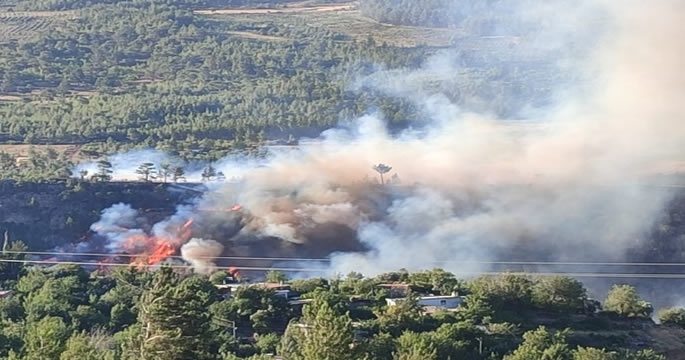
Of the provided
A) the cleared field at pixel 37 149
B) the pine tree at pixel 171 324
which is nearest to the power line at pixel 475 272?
the cleared field at pixel 37 149

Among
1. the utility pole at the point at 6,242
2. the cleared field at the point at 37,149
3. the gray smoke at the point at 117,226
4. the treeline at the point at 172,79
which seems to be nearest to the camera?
the utility pole at the point at 6,242

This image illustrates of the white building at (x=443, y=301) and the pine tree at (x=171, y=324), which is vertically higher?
the white building at (x=443, y=301)

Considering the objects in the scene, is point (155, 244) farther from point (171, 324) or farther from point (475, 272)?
point (171, 324)

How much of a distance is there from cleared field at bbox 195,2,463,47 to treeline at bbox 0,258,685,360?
54655 mm

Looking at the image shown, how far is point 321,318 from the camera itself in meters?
29.2

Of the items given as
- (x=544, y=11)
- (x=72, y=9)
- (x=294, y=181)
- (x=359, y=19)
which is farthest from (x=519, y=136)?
(x=72, y=9)

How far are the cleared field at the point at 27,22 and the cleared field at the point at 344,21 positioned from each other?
12615mm

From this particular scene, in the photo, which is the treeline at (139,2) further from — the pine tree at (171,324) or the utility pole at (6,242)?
the pine tree at (171,324)

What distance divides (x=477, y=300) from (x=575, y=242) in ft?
54.8

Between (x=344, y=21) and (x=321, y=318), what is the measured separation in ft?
268

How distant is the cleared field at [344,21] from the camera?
10194 cm

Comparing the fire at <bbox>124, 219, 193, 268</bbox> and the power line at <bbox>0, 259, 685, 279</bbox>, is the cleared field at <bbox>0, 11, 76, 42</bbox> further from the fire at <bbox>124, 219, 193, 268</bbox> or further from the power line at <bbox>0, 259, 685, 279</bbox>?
the power line at <bbox>0, 259, 685, 279</bbox>

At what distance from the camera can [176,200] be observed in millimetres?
63500

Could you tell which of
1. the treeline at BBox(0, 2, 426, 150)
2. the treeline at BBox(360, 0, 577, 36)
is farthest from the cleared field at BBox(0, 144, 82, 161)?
the treeline at BBox(360, 0, 577, 36)
